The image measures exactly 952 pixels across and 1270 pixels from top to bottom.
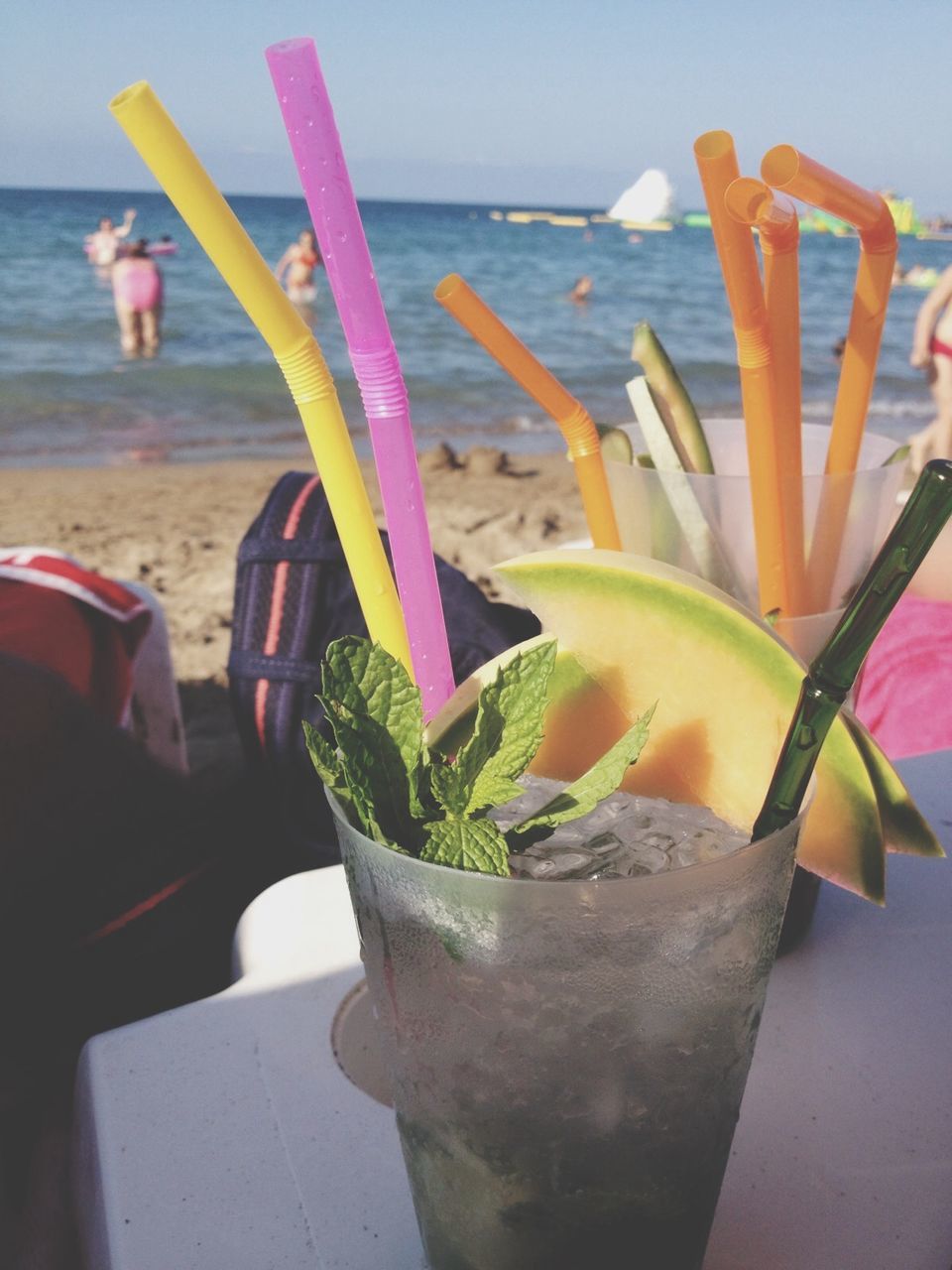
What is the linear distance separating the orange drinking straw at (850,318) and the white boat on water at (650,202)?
34648mm

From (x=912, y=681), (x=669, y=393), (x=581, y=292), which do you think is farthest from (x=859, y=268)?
(x=581, y=292)

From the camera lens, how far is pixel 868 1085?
0.69m

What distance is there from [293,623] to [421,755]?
102 centimetres

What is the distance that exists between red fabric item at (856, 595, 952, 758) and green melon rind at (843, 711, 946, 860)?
888mm

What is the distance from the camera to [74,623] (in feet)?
5.07

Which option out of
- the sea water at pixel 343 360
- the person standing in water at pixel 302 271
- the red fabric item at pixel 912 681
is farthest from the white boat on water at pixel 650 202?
the red fabric item at pixel 912 681

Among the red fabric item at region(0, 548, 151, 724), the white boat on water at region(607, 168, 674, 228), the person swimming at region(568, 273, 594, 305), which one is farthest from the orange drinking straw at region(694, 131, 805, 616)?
the white boat on water at region(607, 168, 674, 228)

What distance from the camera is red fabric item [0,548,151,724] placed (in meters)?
1.48

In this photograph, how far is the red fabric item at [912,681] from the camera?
1439 mm

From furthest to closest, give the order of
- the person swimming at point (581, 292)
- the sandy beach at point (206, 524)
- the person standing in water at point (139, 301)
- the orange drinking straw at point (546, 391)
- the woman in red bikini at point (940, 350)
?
the person swimming at point (581, 292) < the person standing in water at point (139, 301) < the woman in red bikini at point (940, 350) < the sandy beach at point (206, 524) < the orange drinking straw at point (546, 391)

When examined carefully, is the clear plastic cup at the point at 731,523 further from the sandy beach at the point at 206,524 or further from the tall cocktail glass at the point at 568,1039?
the sandy beach at the point at 206,524

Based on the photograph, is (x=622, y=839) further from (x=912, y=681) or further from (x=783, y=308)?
(x=912, y=681)

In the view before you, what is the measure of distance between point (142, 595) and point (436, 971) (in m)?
1.40

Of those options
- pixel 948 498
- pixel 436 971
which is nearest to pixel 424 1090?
pixel 436 971
